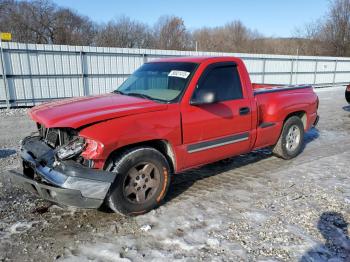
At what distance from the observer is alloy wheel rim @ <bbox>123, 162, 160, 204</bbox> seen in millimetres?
3715

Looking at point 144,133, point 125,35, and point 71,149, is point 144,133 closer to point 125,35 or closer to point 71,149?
point 71,149

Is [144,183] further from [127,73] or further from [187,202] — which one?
[127,73]

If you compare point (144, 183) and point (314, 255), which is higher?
point (144, 183)

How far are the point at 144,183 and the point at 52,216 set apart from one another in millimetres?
1169

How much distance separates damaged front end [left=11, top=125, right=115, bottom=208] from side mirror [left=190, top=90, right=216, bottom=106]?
1477 millimetres

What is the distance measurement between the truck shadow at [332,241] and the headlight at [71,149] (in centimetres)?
246

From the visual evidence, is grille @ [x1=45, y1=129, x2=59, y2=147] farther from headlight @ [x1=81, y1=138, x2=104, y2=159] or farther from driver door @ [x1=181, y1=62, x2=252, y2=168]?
driver door @ [x1=181, y1=62, x2=252, y2=168]

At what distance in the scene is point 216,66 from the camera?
461 centimetres

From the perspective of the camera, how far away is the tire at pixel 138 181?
3570mm

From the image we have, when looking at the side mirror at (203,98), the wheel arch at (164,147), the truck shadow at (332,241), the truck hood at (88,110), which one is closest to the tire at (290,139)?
the truck shadow at (332,241)

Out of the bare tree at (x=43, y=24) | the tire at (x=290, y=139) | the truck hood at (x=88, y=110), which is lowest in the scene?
the tire at (x=290, y=139)

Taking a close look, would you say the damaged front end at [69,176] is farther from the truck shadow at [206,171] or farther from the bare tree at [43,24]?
the bare tree at [43,24]

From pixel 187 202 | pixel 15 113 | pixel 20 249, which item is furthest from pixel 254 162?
pixel 15 113

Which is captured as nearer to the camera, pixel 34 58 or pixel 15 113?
pixel 15 113
